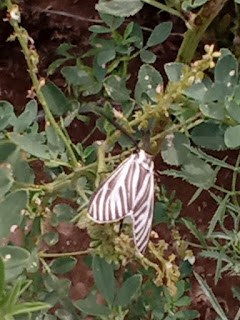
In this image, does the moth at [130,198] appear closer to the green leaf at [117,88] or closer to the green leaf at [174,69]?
the green leaf at [174,69]

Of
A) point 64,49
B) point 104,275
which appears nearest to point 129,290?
point 104,275

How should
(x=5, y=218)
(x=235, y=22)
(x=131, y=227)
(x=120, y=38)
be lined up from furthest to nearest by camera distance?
(x=235, y=22) < (x=120, y=38) < (x=131, y=227) < (x=5, y=218)

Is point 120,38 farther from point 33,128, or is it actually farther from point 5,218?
point 5,218

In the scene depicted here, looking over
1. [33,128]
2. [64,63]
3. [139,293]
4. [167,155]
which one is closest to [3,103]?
[33,128]

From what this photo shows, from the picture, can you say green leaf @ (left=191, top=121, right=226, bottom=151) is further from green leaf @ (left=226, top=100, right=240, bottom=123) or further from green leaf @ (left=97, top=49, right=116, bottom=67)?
green leaf @ (left=97, top=49, right=116, bottom=67)

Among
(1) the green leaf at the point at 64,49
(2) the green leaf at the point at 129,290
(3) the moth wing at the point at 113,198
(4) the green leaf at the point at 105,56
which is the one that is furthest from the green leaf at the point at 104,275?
(1) the green leaf at the point at 64,49

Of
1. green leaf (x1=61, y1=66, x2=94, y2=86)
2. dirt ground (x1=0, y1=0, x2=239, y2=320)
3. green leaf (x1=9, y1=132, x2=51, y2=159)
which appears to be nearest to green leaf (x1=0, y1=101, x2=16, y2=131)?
green leaf (x1=9, y1=132, x2=51, y2=159)

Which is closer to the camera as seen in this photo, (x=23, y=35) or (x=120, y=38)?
(x=23, y=35)

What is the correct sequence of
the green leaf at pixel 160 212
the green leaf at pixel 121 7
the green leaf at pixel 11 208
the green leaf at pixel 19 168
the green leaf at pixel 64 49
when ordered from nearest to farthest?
the green leaf at pixel 11 208, the green leaf at pixel 19 168, the green leaf at pixel 121 7, the green leaf at pixel 160 212, the green leaf at pixel 64 49
